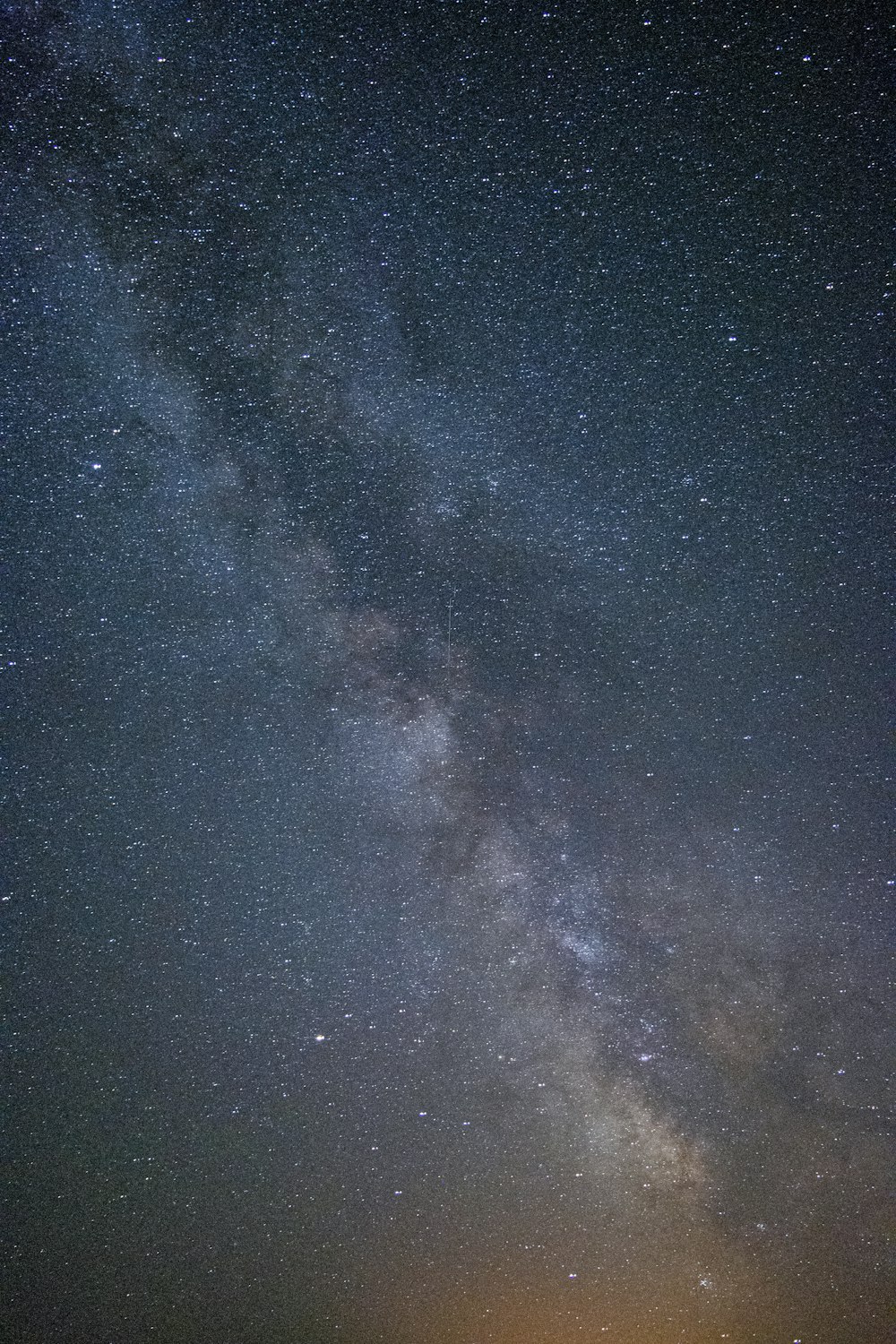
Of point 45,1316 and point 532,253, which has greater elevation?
point 532,253

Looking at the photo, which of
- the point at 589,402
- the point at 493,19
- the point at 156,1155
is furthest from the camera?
the point at 156,1155

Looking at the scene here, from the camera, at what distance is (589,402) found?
69.1 inches

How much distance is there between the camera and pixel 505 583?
Answer: 185 centimetres

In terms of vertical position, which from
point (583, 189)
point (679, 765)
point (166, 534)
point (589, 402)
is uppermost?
point (583, 189)

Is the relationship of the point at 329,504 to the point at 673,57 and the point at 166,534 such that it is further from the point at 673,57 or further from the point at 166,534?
the point at 673,57

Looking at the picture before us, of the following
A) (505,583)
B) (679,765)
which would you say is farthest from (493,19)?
(679,765)

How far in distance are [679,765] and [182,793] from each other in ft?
5.66

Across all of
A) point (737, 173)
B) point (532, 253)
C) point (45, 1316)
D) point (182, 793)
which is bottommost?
point (45, 1316)

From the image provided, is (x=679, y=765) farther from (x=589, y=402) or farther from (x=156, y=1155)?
(x=156, y=1155)

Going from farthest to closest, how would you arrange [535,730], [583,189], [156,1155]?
[156,1155] → [535,730] → [583,189]

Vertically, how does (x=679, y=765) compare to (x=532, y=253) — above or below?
below

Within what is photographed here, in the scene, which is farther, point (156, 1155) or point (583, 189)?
point (156, 1155)

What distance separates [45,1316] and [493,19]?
457 centimetres

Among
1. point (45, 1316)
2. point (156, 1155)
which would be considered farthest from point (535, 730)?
point (45, 1316)
